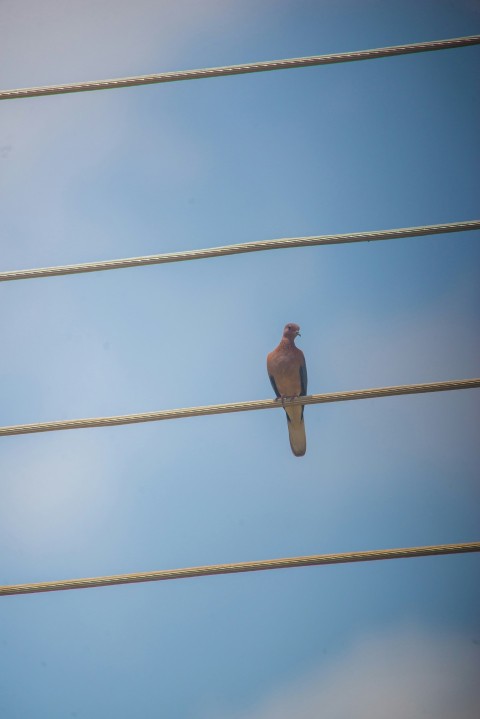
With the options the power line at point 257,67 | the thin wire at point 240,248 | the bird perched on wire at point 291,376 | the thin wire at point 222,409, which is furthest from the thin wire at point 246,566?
the power line at point 257,67

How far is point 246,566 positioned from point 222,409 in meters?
0.50

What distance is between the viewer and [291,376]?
4160 mm

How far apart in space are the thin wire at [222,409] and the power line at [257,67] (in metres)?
1.21

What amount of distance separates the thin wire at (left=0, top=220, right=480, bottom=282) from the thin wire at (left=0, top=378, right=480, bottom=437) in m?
0.51

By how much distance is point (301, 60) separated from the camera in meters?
3.09

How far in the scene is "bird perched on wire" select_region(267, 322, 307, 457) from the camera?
13.6ft

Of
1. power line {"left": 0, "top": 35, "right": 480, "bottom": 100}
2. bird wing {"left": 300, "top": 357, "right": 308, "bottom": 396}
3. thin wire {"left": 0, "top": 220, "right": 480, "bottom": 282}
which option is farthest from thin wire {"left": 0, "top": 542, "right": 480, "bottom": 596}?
power line {"left": 0, "top": 35, "right": 480, "bottom": 100}

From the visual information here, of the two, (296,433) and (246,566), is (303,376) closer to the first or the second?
(296,433)

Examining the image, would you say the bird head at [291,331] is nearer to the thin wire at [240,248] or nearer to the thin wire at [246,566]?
the thin wire at [240,248]

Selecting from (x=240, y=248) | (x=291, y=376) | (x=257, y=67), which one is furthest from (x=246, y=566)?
(x=257, y=67)

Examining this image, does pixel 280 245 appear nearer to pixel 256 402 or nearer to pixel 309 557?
pixel 256 402

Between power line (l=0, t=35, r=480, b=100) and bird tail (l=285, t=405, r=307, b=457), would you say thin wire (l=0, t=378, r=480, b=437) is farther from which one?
bird tail (l=285, t=405, r=307, b=457)

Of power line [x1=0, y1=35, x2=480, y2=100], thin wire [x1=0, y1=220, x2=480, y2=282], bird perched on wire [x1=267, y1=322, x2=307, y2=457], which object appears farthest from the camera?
bird perched on wire [x1=267, y1=322, x2=307, y2=457]

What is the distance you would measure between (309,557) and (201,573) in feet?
1.15
